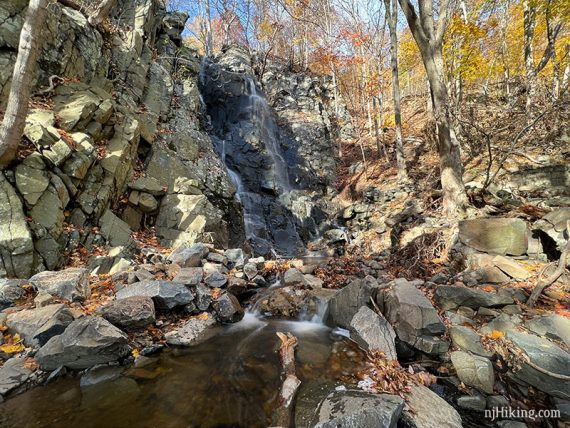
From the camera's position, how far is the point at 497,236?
5.70 metres

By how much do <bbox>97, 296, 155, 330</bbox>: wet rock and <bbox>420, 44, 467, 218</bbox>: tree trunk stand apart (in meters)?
7.56

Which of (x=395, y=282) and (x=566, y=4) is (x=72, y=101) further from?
(x=566, y=4)

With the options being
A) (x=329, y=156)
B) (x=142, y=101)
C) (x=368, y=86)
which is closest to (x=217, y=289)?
(x=142, y=101)

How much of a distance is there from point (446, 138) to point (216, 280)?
23.1ft

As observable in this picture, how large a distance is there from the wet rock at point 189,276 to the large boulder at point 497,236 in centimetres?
569

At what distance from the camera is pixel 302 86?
23.8 metres

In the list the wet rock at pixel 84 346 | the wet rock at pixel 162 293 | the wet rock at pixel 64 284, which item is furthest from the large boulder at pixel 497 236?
the wet rock at pixel 64 284

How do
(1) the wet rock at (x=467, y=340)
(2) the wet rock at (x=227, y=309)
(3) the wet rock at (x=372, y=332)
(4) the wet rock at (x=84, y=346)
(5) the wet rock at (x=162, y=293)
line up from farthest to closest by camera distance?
(2) the wet rock at (x=227, y=309)
(5) the wet rock at (x=162, y=293)
(3) the wet rock at (x=372, y=332)
(1) the wet rock at (x=467, y=340)
(4) the wet rock at (x=84, y=346)

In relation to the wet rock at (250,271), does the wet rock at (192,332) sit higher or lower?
lower

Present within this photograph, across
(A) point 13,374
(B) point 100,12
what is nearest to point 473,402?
(A) point 13,374

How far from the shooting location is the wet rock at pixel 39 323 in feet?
12.2

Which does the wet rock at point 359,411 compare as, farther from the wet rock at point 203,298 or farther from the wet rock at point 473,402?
the wet rock at point 203,298

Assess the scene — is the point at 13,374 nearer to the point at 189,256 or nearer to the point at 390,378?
the point at 189,256

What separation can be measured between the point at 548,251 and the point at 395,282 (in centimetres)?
308
